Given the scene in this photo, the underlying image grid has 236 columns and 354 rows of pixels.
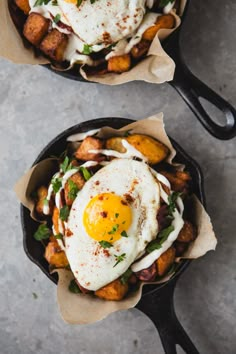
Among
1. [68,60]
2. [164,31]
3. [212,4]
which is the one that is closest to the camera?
[164,31]

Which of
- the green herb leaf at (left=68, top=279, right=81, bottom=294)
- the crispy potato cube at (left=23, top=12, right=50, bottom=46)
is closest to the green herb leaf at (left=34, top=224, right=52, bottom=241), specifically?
the green herb leaf at (left=68, top=279, right=81, bottom=294)

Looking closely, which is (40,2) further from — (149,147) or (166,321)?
(166,321)

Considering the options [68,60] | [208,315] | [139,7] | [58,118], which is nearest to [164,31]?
[139,7]

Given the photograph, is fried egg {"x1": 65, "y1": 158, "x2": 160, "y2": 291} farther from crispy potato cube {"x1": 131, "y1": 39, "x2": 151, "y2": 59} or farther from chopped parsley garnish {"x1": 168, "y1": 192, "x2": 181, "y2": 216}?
crispy potato cube {"x1": 131, "y1": 39, "x2": 151, "y2": 59}

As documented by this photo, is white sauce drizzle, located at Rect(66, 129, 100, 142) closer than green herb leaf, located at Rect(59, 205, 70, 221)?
No

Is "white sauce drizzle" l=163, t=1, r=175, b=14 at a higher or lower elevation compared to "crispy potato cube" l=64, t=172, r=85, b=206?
higher

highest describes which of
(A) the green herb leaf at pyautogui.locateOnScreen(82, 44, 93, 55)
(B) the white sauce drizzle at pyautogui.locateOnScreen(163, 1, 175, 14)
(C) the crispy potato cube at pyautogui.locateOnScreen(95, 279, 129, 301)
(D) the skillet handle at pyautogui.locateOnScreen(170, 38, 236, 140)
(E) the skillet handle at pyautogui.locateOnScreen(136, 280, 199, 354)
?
(B) the white sauce drizzle at pyautogui.locateOnScreen(163, 1, 175, 14)

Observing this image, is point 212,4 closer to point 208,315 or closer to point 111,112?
point 111,112
